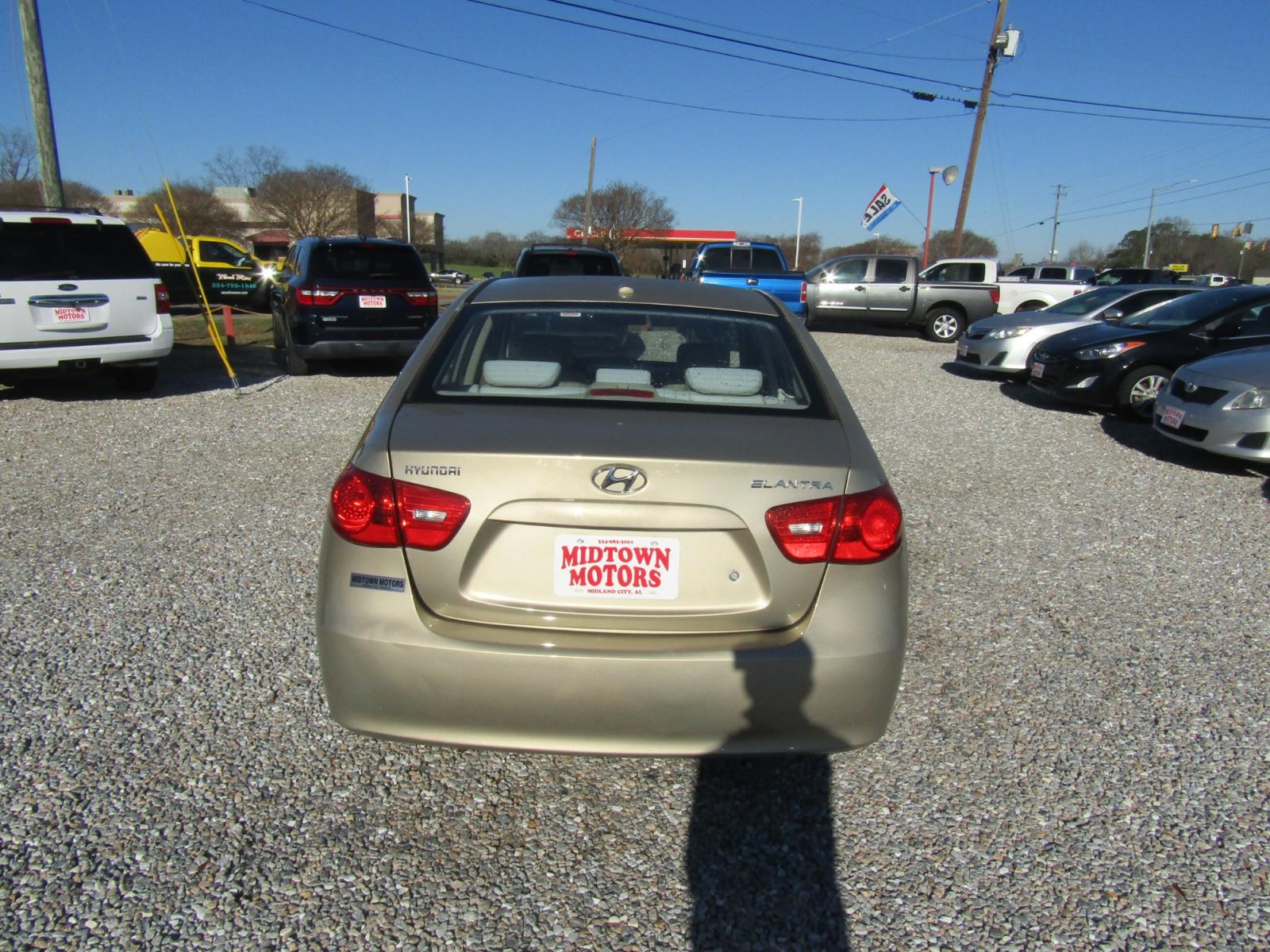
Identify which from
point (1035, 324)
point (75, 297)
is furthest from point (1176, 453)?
point (75, 297)

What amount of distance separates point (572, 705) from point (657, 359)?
4.71 feet

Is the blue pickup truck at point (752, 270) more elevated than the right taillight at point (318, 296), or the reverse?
the blue pickup truck at point (752, 270)

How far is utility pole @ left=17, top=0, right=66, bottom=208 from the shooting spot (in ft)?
36.9

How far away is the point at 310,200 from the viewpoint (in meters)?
48.5

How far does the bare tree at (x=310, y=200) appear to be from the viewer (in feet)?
159

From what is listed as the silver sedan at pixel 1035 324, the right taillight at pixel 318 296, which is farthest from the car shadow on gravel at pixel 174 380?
the silver sedan at pixel 1035 324

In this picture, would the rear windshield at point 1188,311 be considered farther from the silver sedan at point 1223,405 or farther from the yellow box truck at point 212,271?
the yellow box truck at point 212,271

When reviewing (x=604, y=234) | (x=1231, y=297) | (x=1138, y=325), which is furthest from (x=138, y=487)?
(x=604, y=234)

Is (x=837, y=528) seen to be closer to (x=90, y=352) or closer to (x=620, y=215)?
(x=90, y=352)

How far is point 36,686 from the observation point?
129 inches

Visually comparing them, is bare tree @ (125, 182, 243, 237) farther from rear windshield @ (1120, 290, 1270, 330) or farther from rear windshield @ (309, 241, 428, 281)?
rear windshield @ (1120, 290, 1270, 330)

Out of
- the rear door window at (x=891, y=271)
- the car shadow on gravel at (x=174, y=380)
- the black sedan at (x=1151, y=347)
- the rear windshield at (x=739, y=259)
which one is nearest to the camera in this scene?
the black sedan at (x=1151, y=347)

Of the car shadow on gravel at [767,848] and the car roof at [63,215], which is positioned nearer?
the car shadow on gravel at [767,848]

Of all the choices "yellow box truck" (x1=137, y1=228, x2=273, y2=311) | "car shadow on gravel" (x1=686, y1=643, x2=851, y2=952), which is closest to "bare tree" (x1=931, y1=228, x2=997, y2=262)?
"yellow box truck" (x1=137, y1=228, x2=273, y2=311)
